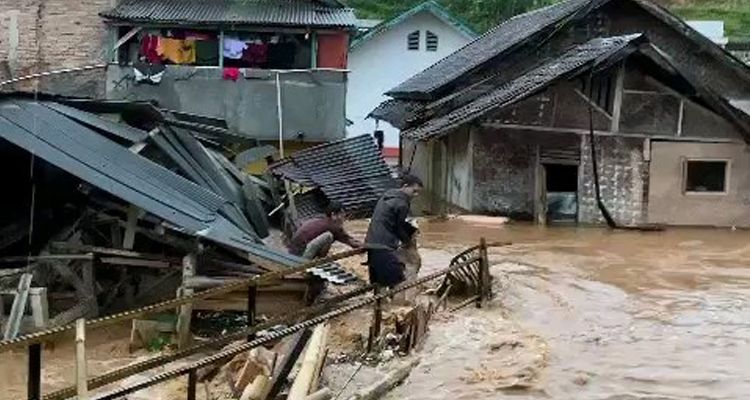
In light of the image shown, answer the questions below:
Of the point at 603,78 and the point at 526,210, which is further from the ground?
the point at 603,78

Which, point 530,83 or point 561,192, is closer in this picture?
point 530,83

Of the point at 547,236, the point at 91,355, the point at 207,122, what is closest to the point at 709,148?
the point at 547,236

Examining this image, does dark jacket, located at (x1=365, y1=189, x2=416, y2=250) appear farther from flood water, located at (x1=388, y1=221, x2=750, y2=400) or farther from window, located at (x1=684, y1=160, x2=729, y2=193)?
window, located at (x1=684, y1=160, x2=729, y2=193)

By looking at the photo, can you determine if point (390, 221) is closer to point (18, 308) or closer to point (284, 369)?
point (18, 308)

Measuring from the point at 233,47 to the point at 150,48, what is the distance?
2.31 m

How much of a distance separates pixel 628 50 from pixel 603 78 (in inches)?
47.0

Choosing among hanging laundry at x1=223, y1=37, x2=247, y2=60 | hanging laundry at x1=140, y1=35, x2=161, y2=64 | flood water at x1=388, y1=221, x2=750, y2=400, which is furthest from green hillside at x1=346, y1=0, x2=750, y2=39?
flood water at x1=388, y1=221, x2=750, y2=400

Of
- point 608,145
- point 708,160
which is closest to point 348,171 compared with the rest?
point 608,145

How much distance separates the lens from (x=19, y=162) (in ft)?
47.1

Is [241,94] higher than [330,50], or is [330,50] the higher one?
[330,50]

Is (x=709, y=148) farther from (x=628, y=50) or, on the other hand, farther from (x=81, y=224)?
(x=81, y=224)

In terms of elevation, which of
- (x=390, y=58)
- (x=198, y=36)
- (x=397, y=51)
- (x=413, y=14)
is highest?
(x=413, y=14)

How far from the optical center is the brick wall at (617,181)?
71.2 feet

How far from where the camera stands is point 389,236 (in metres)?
12.4
